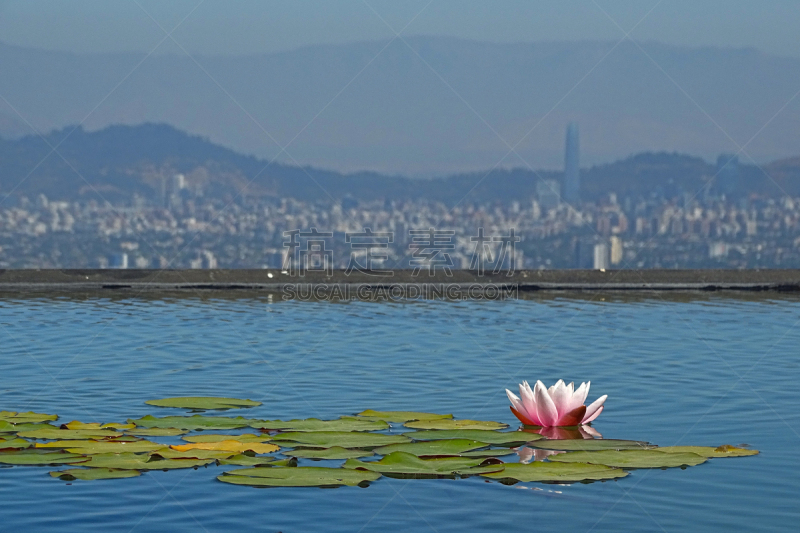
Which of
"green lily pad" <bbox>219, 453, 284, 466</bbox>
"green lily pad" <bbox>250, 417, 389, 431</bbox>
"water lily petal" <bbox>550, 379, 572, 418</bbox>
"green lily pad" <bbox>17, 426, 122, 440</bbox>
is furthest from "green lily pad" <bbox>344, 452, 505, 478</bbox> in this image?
"green lily pad" <bbox>17, 426, 122, 440</bbox>

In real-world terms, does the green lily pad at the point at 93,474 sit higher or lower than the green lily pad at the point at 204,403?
lower

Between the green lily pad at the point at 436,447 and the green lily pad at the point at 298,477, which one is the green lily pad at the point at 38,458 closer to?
the green lily pad at the point at 298,477

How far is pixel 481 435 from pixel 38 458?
260 cm

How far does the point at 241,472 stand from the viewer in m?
5.37

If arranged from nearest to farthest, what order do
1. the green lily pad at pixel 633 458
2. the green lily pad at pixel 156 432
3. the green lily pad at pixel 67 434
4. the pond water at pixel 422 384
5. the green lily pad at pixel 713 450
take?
1. the pond water at pixel 422 384
2. the green lily pad at pixel 633 458
3. the green lily pad at pixel 713 450
4. the green lily pad at pixel 67 434
5. the green lily pad at pixel 156 432

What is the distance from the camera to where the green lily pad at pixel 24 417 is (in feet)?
22.3

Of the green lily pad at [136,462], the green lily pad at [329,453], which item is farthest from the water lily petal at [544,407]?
the green lily pad at [136,462]

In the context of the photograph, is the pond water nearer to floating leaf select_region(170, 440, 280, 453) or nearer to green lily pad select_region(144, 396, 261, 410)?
green lily pad select_region(144, 396, 261, 410)

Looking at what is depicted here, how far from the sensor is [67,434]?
6.29m

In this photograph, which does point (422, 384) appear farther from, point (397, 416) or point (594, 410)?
point (594, 410)

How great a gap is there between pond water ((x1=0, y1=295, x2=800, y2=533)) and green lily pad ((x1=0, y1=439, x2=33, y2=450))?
15.6 inches

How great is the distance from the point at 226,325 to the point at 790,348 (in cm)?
704

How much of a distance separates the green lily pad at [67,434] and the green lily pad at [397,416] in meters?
1.69

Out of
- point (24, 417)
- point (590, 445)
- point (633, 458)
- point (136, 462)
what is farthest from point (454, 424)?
point (24, 417)
